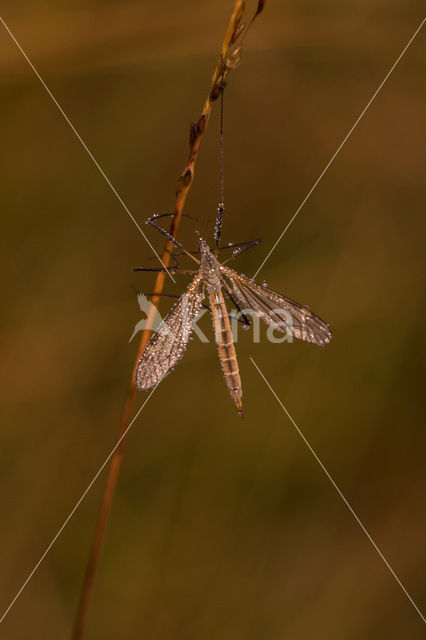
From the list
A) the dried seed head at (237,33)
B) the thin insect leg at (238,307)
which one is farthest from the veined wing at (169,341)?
the dried seed head at (237,33)

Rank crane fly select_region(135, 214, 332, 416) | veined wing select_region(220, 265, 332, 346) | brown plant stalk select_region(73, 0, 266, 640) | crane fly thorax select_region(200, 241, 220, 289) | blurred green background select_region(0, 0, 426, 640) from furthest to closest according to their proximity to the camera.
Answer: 1. blurred green background select_region(0, 0, 426, 640)
2. crane fly thorax select_region(200, 241, 220, 289)
3. veined wing select_region(220, 265, 332, 346)
4. crane fly select_region(135, 214, 332, 416)
5. brown plant stalk select_region(73, 0, 266, 640)

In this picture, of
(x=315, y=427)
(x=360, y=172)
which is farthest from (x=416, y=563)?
(x=360, y=172)

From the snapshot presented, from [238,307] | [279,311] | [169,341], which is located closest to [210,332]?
[238,307]

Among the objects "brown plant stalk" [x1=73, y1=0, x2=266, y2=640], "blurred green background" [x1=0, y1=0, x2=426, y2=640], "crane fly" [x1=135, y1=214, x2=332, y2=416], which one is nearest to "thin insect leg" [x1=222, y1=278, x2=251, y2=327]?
"crane fly" [x1=135, y1=214, x2=332, y2=416]

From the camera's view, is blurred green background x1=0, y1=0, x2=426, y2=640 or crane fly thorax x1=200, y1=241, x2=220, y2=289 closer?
crane fly thorax x1=200, y1=241, x2=220, y2=289

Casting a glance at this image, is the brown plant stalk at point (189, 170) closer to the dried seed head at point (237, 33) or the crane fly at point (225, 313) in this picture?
the dried seed head at point (237, 33)

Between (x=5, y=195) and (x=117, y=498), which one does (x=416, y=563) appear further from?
(x=5, y=195)

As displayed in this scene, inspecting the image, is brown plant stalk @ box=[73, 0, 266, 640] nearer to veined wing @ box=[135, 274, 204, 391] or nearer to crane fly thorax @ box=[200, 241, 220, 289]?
veined wing @ box=[135, 274, 204, 391]

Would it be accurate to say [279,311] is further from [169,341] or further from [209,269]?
[169,341]
